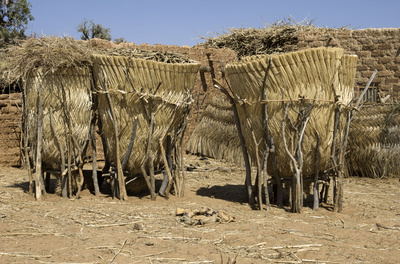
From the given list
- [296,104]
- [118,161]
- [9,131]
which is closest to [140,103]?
[118,161]

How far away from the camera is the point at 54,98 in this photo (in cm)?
537

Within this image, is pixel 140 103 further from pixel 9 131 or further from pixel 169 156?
pixel 9 131

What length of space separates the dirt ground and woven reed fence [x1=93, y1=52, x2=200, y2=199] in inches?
23.2

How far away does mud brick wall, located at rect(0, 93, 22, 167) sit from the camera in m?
8.30

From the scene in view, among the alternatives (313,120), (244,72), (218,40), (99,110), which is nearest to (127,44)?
(218,40)

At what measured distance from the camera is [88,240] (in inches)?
151

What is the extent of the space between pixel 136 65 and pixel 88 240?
2.17 meters

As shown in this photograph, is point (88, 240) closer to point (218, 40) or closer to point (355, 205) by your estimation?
point (355, 205)

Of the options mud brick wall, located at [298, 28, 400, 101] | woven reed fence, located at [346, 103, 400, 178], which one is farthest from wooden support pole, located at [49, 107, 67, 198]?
mud brick wall, located at [298, 28, 400, 101]

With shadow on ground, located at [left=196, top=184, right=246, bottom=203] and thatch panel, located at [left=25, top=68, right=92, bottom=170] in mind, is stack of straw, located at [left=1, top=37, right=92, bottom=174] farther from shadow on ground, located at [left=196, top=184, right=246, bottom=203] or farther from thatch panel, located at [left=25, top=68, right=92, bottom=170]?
shadow on ground, located at [left=196, top=184, right=246, bottom=203]

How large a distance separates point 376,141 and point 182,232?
505 cm

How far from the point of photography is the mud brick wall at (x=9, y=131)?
27.2 feet

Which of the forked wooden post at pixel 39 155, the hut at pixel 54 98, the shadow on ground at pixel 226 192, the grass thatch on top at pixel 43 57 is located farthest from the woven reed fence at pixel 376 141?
the forked wooden post at pixel 39 155

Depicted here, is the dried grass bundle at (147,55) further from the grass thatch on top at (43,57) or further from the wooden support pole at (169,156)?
the wooden support pole at (169,156)
